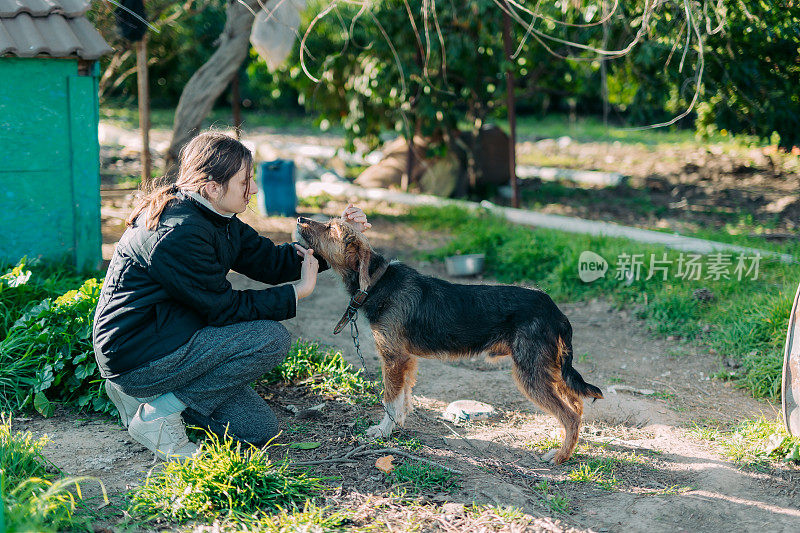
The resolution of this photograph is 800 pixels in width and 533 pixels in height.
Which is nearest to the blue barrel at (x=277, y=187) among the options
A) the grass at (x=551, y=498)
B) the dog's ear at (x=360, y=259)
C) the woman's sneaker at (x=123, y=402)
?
the dog's ear at (x=360, y=259)

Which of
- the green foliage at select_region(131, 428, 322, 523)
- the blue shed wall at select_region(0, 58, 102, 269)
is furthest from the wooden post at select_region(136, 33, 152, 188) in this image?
the green foliage at select_region(131, 428, 322, 523)

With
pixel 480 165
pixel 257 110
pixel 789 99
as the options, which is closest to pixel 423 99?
pixel 480 165

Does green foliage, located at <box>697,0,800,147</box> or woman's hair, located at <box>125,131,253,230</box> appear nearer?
woman's hair, located at <box>125,131,253,230</box>

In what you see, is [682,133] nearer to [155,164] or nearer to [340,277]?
[155,164]

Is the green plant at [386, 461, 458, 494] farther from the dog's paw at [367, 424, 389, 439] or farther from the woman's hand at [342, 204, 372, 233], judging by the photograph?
the woman's hand at [342, 204, 372, 233]

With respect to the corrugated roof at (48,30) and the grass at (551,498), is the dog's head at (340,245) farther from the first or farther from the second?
the corrugated roof at (48,30)

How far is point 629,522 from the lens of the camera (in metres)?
3.54

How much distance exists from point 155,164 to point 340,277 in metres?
10.1

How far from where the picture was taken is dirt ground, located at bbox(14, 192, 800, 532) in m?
3.60

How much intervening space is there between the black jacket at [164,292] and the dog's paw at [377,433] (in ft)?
3.40

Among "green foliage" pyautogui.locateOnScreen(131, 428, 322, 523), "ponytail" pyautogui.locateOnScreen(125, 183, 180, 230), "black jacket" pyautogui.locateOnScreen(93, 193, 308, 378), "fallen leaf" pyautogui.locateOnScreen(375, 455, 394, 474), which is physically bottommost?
"fallen leaf" pyautogui.locateOnScreen(375, 455, 394, 474)

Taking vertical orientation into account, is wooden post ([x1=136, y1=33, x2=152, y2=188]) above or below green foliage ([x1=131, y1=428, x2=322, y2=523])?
above

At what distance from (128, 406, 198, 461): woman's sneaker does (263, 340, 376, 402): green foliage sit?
1097mm

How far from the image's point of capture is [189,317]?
393 centimetres
